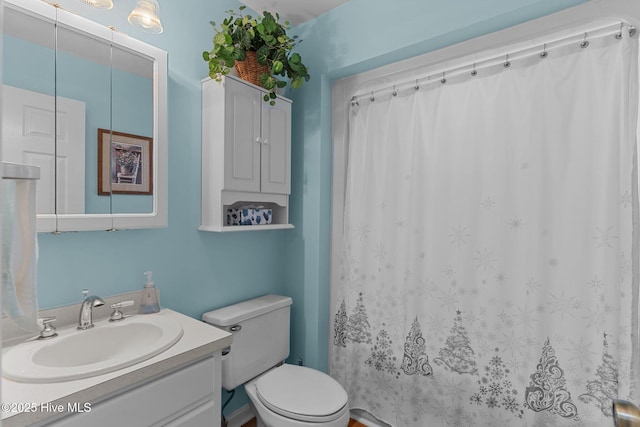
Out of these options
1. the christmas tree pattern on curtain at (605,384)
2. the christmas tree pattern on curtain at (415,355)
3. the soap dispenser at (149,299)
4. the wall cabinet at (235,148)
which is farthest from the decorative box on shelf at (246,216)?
the christmas tree pattern on curtain at (605,384)

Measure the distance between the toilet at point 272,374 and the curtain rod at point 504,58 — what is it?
1316 mm

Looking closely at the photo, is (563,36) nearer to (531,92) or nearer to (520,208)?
(531,92)

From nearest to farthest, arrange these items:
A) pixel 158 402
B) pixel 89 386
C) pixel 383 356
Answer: pixel 89 386, pixel 158 402, pixel 383 356

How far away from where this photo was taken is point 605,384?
131 cm

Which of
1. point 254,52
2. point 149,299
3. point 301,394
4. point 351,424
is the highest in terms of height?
point 254,52

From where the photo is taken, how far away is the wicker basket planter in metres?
1.77

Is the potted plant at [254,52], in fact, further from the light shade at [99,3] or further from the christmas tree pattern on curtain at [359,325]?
the christmas tree pattern on curtain at [359,325]

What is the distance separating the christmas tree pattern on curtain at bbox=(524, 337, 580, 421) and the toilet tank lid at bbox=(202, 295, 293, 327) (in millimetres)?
1237

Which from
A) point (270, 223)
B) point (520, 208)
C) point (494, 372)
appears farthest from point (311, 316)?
point (520, 208)

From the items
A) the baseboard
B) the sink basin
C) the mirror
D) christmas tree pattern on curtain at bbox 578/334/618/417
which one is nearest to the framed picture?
the mirror

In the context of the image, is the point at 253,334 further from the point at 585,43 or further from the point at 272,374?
the point at 585,43

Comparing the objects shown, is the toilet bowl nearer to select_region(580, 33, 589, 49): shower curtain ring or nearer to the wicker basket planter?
the wicker basket planter

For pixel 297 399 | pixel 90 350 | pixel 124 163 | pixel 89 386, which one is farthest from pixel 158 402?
pixel 124 163

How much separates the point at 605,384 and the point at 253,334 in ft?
4.96
